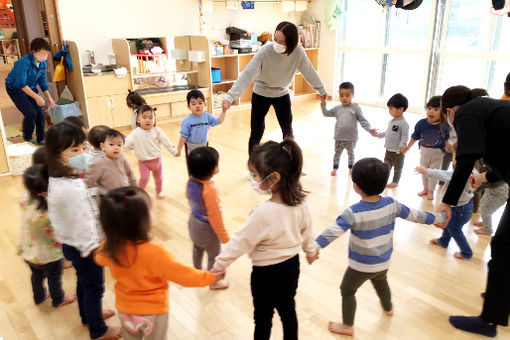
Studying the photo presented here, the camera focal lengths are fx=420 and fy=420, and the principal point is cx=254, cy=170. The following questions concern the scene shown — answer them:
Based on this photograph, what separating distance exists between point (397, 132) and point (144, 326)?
118 inches

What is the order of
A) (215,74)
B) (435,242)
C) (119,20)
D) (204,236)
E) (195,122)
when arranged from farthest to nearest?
(215,74)
(119,20)
(195,122)
(435,242)
(204,236)

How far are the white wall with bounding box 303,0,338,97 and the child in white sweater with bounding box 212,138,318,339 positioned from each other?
706 cm

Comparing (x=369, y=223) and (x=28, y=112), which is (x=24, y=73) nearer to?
(x=28, y=112)

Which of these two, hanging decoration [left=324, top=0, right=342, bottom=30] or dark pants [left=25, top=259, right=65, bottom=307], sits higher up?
hanging decoration [left=324, top=0, right=342, bottom=30]

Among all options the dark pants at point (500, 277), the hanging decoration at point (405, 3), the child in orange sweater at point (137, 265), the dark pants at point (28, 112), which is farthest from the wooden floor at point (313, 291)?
the hanging decoration at point (405, 3)

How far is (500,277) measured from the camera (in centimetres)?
192

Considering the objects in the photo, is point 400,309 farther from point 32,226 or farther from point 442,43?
point 442,43

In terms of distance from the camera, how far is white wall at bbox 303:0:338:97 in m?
8.08

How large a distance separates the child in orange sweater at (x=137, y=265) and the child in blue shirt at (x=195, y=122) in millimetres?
2139

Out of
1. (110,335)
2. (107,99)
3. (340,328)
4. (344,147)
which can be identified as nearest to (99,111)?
(107,99)

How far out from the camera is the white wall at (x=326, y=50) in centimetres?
808

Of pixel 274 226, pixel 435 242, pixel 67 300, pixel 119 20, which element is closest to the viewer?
pixel 274 226

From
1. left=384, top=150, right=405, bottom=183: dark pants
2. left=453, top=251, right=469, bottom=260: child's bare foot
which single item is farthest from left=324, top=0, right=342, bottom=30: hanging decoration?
left=453, top=251, right=469, bottom=260: child's bare foot

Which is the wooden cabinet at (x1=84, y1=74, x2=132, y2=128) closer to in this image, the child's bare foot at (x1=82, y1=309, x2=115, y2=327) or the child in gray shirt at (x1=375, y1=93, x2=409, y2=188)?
the child in gray shirt at (x1=375, y1=93, x2=409, y2=188)
